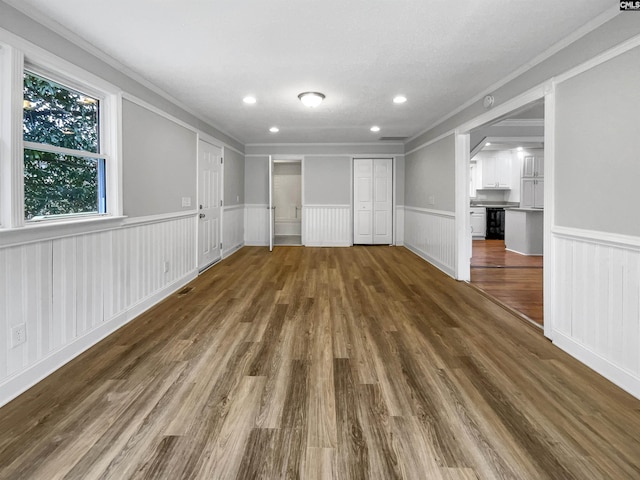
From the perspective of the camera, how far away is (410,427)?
1815mm

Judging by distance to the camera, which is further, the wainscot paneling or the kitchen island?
the wainscot paneling

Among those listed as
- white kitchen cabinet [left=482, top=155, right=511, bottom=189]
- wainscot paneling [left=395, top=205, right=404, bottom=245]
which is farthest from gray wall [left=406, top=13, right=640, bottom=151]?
white kitchen cabinet [left=482, top=155, right=511, bottom=189]

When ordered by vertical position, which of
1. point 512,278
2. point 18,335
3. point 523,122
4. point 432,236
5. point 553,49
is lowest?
point 512,278

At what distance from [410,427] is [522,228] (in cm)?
641

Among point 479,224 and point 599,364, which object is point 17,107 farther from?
point 479,224

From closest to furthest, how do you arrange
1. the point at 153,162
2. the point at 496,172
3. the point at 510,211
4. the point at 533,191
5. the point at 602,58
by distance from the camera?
the point at 602,58 → the point at 153,162 → the point at 510,211 → the point at 533,191 → the point at 496,172

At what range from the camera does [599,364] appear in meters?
2.42

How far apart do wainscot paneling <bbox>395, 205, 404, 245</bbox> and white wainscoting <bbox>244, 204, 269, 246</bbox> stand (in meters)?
2.98

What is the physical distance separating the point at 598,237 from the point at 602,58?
1.15m

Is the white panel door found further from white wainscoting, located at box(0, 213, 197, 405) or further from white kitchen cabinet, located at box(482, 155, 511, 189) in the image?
white wainscoting, located at box(0, 213, 197, 405)

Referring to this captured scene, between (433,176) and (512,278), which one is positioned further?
(433,176)

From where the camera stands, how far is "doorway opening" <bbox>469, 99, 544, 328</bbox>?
14.7ft

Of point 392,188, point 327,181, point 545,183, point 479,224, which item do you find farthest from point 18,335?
point 479,224

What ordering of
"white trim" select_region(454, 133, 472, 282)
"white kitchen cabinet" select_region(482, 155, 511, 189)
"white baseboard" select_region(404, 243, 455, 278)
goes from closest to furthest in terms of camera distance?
"white trim" select_region(454, 133, 472, 282)
"white baseboard" select_region(404, 243, 455, 278)
"white kitchen cabinet" select_region(482, 155, 511, 189)
